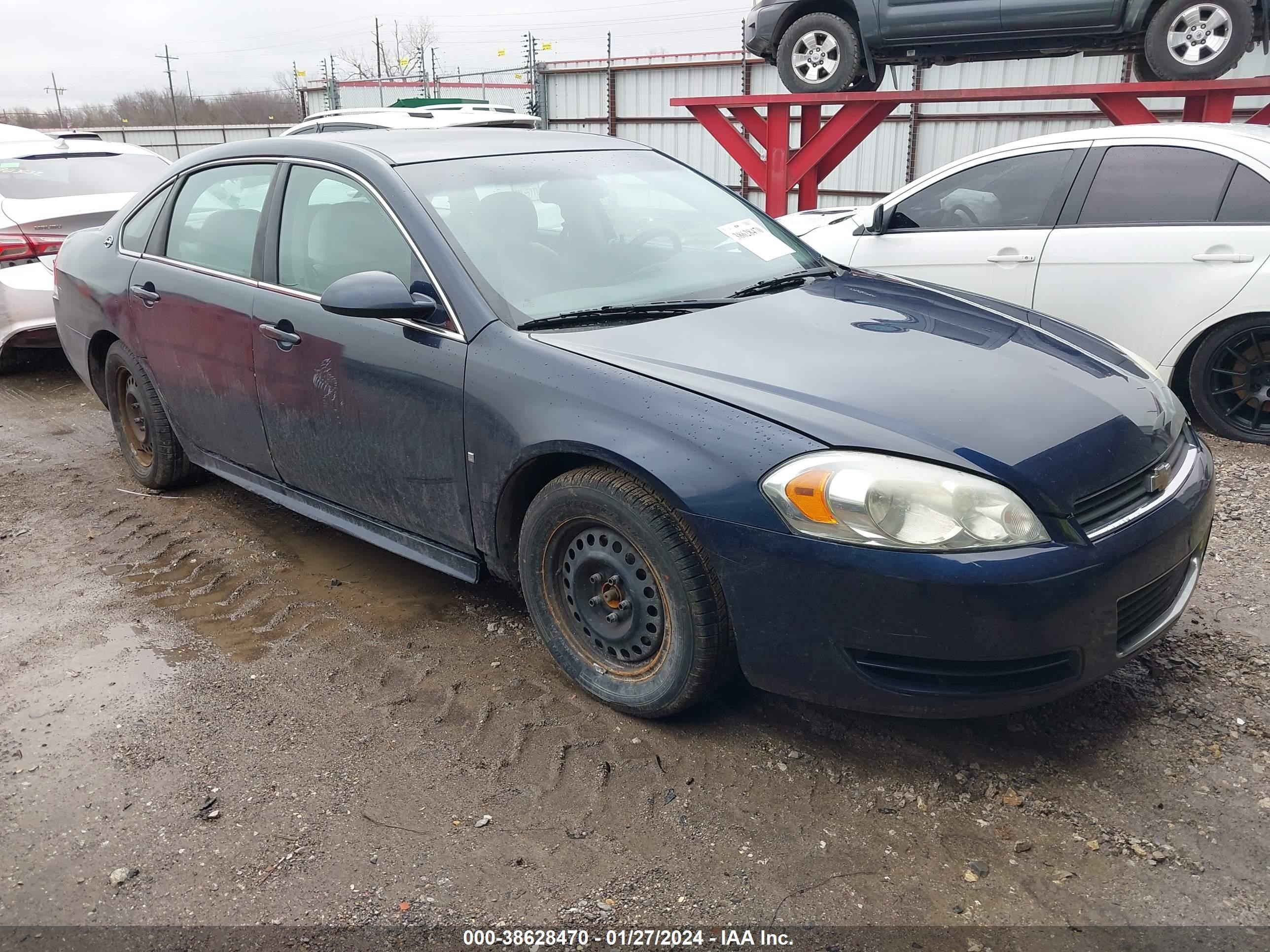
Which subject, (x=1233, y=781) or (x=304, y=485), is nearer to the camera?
(x=1233, y=781)

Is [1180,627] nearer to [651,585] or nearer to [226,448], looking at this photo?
[651,585]

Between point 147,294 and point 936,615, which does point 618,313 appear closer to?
Result: point 936,615

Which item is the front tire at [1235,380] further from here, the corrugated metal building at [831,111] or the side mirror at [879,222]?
the corrugated metal building at [831,111]

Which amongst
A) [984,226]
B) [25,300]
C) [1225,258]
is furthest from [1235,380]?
[25,300]

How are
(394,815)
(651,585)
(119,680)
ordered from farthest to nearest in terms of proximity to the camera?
(119,680) < (651,585) < (394,815)

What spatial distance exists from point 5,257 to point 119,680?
478 cm

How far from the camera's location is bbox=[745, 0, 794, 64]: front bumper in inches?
358

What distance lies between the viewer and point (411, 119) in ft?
32.6

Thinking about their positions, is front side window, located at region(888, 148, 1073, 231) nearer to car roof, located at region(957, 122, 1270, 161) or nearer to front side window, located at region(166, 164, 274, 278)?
car roof, located at region(957, 122, 1270, 161)

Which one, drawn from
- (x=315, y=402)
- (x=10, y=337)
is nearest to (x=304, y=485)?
(x=315, y=402)

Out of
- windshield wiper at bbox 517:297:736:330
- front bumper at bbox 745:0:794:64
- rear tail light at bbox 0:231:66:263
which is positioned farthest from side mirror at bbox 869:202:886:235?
rear tail light at bbox 0:231:66:263

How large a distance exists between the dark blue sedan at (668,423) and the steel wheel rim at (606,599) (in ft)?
0.03

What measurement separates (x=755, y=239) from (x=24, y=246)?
215 inches

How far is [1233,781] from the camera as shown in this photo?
8.14 ft
